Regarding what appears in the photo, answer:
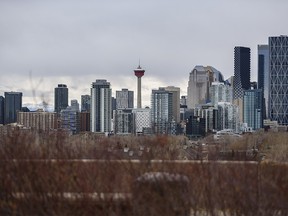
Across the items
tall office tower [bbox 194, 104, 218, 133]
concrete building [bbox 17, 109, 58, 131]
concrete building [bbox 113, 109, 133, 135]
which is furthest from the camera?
tall office tower [bbox 194, 104, 218, 133]

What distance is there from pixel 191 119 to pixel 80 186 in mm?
103078

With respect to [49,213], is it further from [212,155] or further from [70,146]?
[212,155]

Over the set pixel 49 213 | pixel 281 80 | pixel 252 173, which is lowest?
pixel 49 213

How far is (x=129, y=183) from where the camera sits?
823 cm

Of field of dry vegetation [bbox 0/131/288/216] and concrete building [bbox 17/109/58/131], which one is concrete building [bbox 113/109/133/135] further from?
field of dry vegetation [bbox 0/131/288/216]


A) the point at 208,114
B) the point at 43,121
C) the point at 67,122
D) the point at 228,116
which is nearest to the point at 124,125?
the point at 67,122

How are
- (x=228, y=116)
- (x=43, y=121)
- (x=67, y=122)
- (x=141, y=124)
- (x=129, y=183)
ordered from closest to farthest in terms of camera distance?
1. (x=129, y=183)
2. (x=43, y=121)
3. (x=67, y=122)
4. (x=141, y=124)
5. (x=228, y=116)

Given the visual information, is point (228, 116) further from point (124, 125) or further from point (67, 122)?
point (67, 122)

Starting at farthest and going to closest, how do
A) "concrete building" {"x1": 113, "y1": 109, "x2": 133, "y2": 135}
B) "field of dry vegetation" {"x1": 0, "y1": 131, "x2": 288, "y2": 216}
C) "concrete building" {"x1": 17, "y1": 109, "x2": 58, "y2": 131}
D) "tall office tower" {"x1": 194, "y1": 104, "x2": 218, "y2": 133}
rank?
"tall office tower" {"x1": 194, "y1": 104, "x2": 218, "y2": 133}
"concrete building" {"x1": 113, "y1": 109, "x2": 133, "y2": 135}
"concrete building" {"x1": 17, "y1": 109, "x2": 58, "y2": 131}
"field of dry vegetation" {"x1": 0, "y1": 131, "x2": 288, "y2": 216}

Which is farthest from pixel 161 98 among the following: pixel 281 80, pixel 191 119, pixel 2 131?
pixel 2 131

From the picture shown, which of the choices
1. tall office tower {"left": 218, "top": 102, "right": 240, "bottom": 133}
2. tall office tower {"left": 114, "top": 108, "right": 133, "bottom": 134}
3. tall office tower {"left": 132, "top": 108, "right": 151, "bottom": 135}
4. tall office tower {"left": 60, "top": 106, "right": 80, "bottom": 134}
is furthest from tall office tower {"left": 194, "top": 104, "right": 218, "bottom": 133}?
tall office tower {"left": 60, "top": 106, "right": 80, "bottom": 134}

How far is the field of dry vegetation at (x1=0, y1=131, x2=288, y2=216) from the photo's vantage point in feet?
Result: 25.8

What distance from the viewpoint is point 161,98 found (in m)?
131

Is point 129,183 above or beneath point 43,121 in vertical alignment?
beneath
